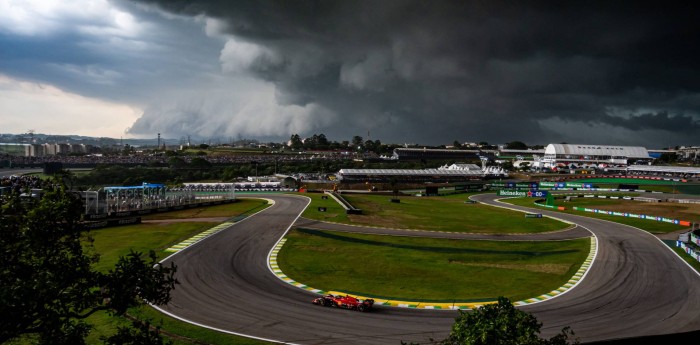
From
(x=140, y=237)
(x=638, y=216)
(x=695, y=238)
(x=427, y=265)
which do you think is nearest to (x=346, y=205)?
(x=140, y=237)

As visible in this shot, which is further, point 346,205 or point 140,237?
point 346,205

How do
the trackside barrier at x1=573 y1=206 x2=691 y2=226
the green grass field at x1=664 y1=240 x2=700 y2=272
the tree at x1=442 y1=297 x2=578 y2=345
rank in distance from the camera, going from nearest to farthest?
the tree at x1=442 y1=297 x2=578 y2=345, the green grass field at x1=664 y1=240 x2=700 y2=272, the trackside barrier at x1=573 y1=206 x2=691 y2=226

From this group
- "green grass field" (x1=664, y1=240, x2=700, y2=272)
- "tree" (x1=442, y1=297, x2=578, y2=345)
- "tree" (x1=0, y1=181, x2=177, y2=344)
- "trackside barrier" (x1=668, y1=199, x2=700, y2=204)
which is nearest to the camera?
"tree" (x1=442, y1=297, x2=578, y2=345)

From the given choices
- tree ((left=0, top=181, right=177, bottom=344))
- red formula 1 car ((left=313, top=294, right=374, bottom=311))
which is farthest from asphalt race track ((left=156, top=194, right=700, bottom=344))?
tree ((left=0, top=181, right=177, bottom=344))

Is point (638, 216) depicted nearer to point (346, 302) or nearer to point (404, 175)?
point (346, 302)

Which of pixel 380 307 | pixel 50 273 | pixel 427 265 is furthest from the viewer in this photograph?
pixel 427 265

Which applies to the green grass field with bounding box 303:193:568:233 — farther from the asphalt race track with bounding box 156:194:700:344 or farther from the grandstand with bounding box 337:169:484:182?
the grandstand with bounding box 337:169:484:182

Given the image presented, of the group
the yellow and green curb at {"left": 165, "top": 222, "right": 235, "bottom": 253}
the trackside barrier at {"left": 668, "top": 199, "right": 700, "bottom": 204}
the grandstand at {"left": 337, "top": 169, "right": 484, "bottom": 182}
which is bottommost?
the yellow and green curb at {"left": 165, "top": 222, "right": 235, "bottom": 253}
